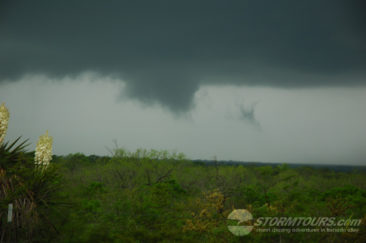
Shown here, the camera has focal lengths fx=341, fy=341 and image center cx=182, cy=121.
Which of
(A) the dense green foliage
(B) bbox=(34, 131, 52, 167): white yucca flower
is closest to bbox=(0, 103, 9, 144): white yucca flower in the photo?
(B) bbox=(34, 131, 52, 167): white yucca flower

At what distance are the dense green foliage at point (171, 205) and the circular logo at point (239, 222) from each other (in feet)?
0.59

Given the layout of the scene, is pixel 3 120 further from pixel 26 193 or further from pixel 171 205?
pixel 171 205

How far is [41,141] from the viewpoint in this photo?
27.8 ft

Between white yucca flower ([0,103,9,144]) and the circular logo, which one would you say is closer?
white yucca flower ([0,103,9,144])

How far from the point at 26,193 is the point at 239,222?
6.95 meters

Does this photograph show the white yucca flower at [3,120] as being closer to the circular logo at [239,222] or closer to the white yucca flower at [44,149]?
the white yucca flower at [44,149]

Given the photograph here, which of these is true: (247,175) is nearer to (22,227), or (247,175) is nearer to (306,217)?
(306,217)

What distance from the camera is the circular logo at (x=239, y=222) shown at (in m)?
11.1

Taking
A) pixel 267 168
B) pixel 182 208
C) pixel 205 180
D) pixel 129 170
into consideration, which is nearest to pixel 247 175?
pixel 267 168

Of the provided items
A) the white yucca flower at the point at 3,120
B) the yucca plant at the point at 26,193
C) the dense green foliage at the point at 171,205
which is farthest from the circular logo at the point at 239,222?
the white yucca flower at the point at 3,120

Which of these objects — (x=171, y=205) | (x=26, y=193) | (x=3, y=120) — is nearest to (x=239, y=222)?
(x=171, y=205)

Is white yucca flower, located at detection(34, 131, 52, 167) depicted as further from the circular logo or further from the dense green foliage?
the circular logo

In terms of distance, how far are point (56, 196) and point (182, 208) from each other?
25.8ft

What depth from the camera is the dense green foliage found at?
35.6 feet
